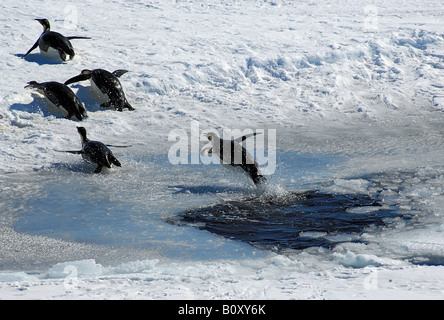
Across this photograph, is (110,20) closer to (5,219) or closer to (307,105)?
(307,105)

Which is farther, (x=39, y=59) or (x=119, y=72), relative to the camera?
(x=39, y=59)

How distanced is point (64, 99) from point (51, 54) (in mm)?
1997

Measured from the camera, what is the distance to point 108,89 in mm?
8562

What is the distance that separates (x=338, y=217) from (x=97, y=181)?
96.2 inches

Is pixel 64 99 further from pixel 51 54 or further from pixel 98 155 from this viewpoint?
pixel 51 54

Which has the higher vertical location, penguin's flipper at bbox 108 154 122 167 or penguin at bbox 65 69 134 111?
penguin at bbox 65 69 134 111

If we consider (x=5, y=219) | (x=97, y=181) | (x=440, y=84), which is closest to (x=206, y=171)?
(x=97, y=181)

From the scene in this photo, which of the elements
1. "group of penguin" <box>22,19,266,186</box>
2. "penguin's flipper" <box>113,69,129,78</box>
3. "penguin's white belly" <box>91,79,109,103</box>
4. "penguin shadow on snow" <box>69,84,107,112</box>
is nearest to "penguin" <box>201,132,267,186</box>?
"group of penguin" <box>22,19,266,186</box>

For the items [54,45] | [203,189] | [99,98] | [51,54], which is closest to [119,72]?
[99,98]

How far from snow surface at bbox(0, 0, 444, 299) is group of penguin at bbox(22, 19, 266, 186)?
14cm

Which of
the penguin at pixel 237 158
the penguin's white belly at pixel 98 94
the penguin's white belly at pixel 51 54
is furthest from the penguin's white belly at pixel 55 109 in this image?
the penguin at pixel 237 158

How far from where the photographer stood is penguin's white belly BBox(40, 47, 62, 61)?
9.77 m

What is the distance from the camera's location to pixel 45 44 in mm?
9711

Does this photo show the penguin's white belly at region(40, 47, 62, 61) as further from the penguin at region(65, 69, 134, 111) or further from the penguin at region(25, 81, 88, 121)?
the penguin at region(25, 81, 88, 121)
